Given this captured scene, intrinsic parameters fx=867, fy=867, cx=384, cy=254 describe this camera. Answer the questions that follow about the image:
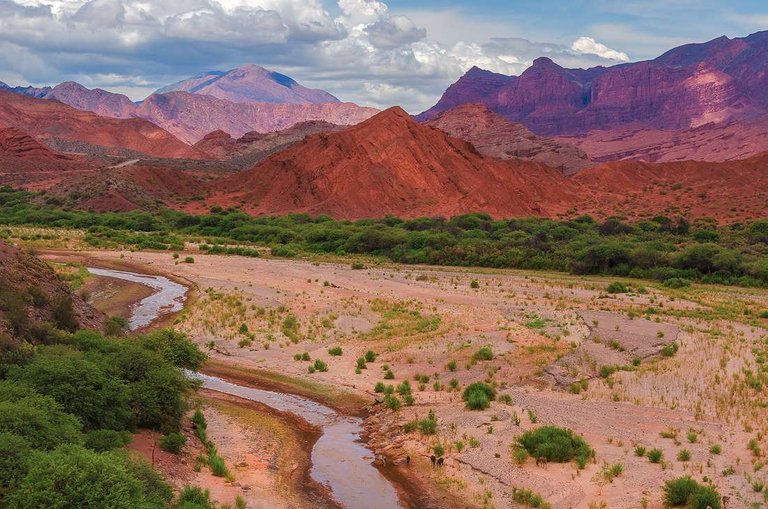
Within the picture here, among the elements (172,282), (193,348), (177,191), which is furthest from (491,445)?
(177,191)

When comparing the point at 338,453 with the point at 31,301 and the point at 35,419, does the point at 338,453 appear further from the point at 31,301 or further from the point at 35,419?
the point at 31,301

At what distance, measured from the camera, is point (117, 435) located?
1530cm

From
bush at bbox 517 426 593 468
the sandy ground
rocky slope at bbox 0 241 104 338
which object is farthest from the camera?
rocky slope at bbox 0 241 104 338

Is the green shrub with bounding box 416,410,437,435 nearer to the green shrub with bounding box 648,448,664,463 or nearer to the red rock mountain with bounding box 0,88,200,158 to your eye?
the green shrub with bounding box 648,448,664,463

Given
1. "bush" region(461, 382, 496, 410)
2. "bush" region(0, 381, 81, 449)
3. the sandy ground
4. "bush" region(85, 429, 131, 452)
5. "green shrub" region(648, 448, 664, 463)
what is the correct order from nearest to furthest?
"bush" region(0, 381, 81, 449)
"bush" region(85, 429, 131, 452)
the sandy ground
"green shrub" region(648, 448, 664, 463)
"bush" region(461, 382, 496, 410)

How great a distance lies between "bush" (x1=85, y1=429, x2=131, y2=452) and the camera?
1459 cm

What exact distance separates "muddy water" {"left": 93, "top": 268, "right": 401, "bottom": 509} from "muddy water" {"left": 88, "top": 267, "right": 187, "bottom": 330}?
31.9ft

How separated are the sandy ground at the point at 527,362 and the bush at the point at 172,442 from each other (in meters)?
1.77

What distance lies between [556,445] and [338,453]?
15.5 feet

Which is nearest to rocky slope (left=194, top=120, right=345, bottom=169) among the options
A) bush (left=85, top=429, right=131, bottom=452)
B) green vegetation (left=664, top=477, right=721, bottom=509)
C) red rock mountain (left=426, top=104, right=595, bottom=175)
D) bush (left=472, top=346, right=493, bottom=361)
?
red rock mountain (left=426, top=104, right=595, bottom=175)

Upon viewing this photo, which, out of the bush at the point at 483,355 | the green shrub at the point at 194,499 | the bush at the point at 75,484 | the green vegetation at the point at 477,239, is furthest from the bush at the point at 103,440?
the green vegetation at the point at 477,239

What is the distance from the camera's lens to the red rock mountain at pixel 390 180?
302 ft

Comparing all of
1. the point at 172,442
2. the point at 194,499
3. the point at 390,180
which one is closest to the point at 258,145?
the point at 390,180

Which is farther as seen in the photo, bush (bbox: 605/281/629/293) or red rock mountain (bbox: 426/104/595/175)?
red rock mountain (bbox: 426/104/595/175)
